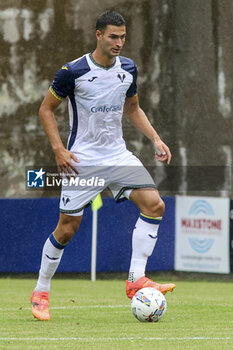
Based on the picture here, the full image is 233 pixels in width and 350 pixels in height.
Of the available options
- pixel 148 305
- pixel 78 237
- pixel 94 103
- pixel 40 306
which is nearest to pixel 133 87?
pixel 94 103

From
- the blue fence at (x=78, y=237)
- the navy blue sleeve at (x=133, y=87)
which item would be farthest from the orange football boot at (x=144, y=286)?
the blue fence at (x=78, y=237)

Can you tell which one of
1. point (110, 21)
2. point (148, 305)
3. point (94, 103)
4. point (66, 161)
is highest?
point (110, 21)

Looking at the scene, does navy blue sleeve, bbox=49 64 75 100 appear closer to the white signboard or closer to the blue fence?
the white signboard

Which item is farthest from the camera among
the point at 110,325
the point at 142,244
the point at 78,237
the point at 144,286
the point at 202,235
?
the point at 78,237

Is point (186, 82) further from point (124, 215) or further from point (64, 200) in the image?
point (64, 200)

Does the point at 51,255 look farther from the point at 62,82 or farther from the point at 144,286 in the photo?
the point at 62,82

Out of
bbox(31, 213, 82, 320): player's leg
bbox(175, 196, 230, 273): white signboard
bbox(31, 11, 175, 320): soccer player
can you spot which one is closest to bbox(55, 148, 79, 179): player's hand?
bbox(31, 11, 175, 320): soccer player

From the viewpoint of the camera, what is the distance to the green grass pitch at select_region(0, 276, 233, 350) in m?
6.03

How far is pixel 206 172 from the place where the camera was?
54.3 ft

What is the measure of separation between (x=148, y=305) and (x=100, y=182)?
1143mm

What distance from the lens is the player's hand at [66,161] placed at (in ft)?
25.0

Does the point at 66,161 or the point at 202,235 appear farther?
the point at 202,235

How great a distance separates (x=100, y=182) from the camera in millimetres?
7770

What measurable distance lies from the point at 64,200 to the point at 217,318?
5.32 ft
